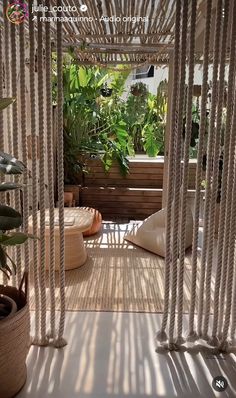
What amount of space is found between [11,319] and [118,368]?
535 millimetres

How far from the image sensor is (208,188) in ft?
5.01

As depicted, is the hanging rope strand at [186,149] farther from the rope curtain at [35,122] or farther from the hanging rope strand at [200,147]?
the rope curtain at [35,122]

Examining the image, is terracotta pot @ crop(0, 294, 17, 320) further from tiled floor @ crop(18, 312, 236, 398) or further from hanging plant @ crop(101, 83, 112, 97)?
hanging plant @ crop(101, 83, 112, 97)

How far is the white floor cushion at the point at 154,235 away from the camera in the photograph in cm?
281

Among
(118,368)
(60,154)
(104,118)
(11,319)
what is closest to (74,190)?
(104,118)

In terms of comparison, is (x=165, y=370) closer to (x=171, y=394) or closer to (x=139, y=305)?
(x=171, y=394)

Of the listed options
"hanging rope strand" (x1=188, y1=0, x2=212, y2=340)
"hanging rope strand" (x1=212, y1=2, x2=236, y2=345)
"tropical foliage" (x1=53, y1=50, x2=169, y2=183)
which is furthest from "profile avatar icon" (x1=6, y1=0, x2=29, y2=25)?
"tropical foliage" (x1=53, y1=50, x2=169, y2=183)

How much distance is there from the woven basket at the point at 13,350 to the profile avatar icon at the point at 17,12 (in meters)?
1.16

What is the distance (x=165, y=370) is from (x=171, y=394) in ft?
0.42

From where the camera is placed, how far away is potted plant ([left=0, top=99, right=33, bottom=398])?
112 cm

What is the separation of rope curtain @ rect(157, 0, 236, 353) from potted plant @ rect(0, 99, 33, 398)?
636 millimetres

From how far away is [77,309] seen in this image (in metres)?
1.91

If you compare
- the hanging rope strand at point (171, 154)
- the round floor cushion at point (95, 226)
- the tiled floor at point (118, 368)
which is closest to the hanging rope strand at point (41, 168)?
the tiled floor at point (118, 368)

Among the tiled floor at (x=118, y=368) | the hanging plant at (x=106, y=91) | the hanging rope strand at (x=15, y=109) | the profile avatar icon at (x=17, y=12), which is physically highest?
the hanging plant at (x=106, y=91)
